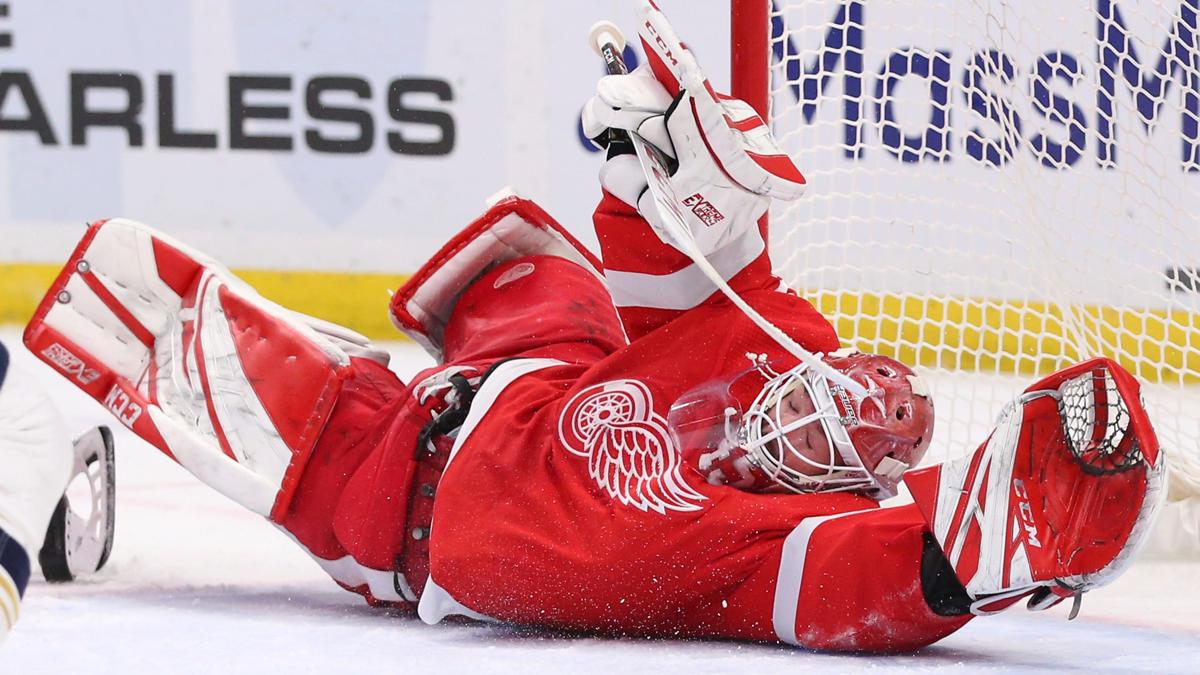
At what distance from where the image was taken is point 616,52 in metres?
1.65

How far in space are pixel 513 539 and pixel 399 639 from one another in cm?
15

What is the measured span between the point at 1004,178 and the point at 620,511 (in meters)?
1.10

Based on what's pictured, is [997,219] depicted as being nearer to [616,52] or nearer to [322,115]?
[616,52]

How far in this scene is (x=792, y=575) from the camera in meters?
1.42

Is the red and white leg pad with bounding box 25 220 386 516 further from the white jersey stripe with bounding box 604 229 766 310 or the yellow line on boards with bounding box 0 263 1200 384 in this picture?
the yellow line on boards with bounding box 0 263 1200 384

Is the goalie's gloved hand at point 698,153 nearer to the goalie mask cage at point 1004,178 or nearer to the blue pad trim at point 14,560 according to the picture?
the goalie mask cage at point 1004,178

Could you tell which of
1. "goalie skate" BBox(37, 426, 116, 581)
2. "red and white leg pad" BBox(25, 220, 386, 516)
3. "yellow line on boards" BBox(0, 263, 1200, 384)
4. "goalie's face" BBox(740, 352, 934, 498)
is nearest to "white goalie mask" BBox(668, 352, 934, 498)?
"goalie's face" BBox(740, 352, 934, 498)

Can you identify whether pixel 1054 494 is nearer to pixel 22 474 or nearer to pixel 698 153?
pixel 698 153

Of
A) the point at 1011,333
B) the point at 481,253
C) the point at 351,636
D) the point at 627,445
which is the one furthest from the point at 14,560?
the point at 1011,333

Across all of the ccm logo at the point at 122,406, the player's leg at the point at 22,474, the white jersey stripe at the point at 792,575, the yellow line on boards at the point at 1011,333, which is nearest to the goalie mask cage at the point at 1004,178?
the yellow line on boards at the point at 1011,333

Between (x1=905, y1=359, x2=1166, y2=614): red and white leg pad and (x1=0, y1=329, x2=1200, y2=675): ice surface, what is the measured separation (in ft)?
0.43

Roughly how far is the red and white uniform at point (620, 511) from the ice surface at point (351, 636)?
0.04 m

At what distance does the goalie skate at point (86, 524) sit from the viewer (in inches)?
71.8

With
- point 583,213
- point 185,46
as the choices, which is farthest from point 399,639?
point 185,46
